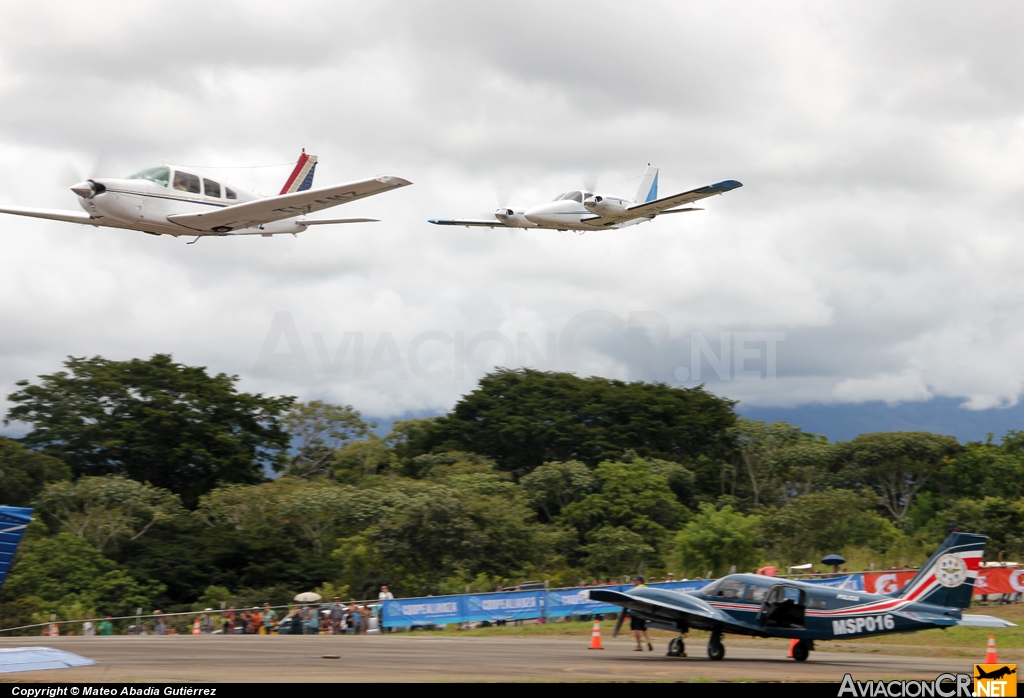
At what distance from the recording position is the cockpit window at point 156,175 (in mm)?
26109

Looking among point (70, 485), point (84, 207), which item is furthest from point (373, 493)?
point (84, 207)

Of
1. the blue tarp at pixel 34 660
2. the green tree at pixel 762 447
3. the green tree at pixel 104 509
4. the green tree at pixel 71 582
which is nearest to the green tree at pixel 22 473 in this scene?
the green tree at pixel 104 509

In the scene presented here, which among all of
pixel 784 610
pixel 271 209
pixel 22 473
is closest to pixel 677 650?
pixel 784 610

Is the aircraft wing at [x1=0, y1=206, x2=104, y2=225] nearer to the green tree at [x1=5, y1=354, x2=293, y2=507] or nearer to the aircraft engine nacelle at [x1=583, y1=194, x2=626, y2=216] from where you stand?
the aircraft engine nacelle at [x1=583, y1=194, x2=626, y2=216]

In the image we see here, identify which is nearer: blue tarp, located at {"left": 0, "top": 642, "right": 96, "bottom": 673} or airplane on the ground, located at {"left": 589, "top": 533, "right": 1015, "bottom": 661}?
blue tarp, located at {"left": 0, "top": 642, "right": 96, "bottom": 673}

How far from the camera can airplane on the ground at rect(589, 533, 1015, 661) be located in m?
17.3

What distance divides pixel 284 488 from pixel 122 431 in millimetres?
15204

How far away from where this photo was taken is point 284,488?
50.4 meters

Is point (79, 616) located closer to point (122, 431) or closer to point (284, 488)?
point (284, 488)

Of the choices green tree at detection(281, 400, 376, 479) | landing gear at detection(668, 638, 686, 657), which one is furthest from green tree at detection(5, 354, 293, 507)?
landing gear at detection(668, 638, 686, 657)

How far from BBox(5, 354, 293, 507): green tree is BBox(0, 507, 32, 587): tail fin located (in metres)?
48.9

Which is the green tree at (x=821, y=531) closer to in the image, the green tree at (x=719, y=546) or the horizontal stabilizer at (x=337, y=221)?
the green tree at (x=719, y=546)

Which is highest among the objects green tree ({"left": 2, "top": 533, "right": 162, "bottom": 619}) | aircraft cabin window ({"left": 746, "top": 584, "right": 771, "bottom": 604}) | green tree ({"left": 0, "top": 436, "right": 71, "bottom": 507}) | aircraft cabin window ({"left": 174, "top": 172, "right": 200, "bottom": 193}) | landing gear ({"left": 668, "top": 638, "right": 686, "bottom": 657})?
aircraft cabin window ({"left": 174, "top": 172, "right": 200, "bottom": 193})

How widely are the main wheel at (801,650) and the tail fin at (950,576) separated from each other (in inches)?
75.6
